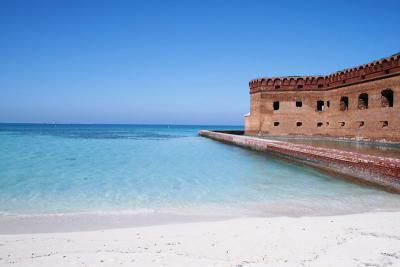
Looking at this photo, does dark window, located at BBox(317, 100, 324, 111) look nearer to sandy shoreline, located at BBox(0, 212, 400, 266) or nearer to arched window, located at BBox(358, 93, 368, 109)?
arched window, located at BBox(358, 93, 368, 109)

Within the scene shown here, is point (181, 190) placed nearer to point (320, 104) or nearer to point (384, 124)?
point (384, 124)

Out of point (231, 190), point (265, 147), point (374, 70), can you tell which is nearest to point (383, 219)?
point (231, 190)

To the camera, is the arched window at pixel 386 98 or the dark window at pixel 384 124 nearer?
the dark window at pixel 384 124

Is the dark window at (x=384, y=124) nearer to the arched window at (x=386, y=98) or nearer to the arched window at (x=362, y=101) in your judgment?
the arched window at (x=386, y=98)

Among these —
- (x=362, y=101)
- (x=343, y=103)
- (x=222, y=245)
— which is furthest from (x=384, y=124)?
(x=222, y=245)

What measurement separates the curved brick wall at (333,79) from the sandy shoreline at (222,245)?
13779mm

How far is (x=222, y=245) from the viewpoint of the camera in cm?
344

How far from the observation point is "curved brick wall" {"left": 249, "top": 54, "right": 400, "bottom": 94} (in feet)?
51.3

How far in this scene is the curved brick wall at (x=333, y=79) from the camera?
→ 15626mm

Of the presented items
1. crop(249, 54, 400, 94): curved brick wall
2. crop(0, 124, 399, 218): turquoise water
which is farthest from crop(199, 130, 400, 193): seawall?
crop(249, 54, 400, 94): curved brick wall

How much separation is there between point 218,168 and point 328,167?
3321 mm

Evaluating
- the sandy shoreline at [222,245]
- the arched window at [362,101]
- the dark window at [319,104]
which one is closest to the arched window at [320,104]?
the dark window at [319,104]

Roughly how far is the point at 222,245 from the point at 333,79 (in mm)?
20078

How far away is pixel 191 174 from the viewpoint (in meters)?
9.02
